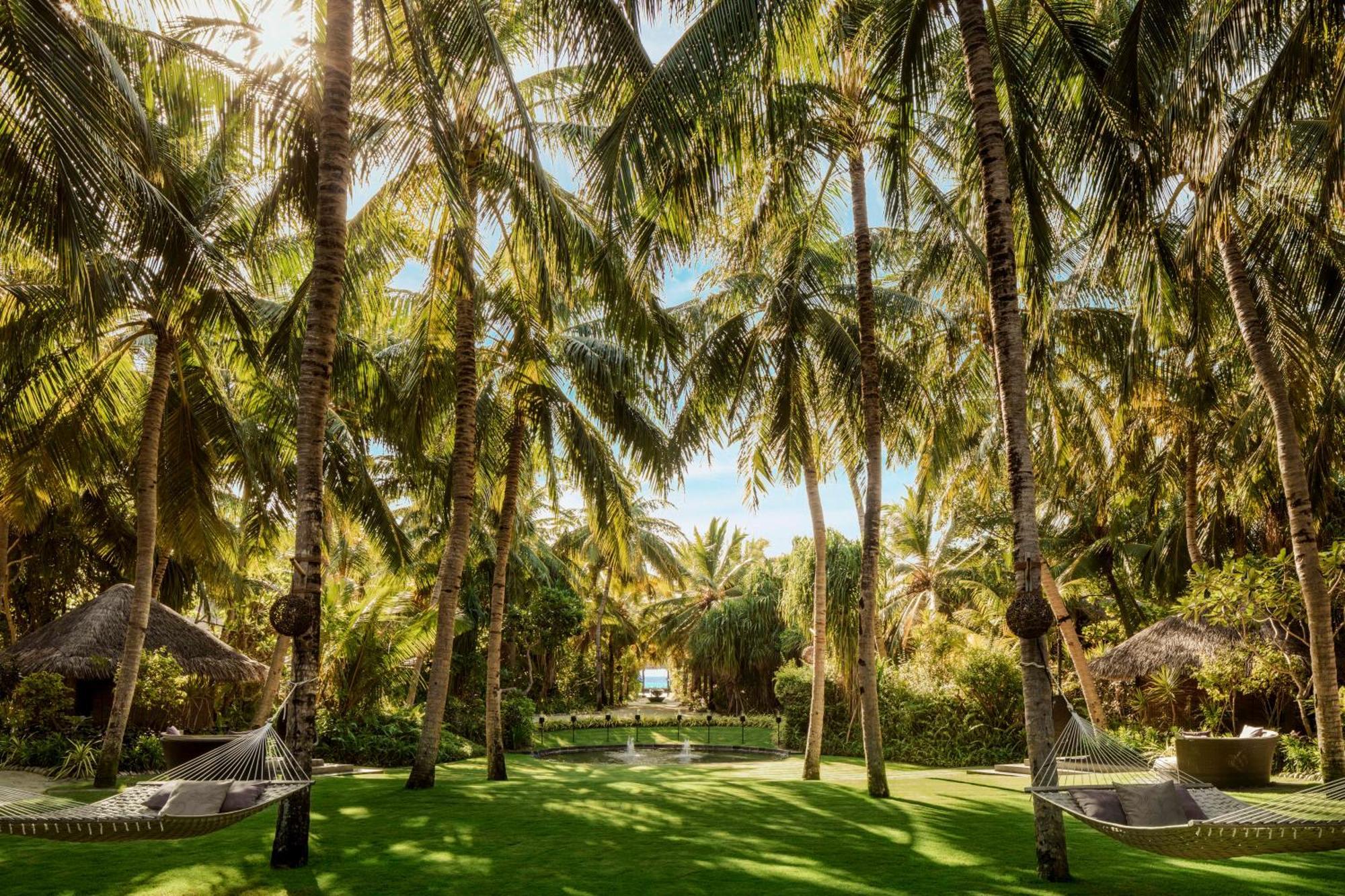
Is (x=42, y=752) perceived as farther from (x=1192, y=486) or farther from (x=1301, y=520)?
(x=1192, y=486)

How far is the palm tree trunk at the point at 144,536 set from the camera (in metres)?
8.95

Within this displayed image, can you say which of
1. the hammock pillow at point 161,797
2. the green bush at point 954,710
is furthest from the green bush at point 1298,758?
the hammock pillow at point 161,797

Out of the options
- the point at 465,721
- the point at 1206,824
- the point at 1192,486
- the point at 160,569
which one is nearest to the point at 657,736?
the point at 465,721

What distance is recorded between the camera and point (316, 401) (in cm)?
569

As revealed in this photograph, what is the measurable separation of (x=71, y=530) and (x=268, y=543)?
222 inches

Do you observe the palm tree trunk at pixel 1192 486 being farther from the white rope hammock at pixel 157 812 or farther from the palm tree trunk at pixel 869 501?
the white rope hammock at pixel 157 812

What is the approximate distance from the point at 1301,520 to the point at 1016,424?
4459mm

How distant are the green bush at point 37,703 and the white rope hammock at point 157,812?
5.85 m

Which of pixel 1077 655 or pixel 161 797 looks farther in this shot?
pixel 1077 655

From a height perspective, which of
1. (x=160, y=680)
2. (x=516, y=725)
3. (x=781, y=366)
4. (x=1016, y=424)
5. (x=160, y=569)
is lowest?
(x=516, y=725)

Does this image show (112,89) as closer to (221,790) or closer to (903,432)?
(221,790)

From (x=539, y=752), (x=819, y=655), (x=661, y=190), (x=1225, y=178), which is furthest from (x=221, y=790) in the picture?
(x=539, y=752)

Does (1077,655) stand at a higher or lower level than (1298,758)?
higher

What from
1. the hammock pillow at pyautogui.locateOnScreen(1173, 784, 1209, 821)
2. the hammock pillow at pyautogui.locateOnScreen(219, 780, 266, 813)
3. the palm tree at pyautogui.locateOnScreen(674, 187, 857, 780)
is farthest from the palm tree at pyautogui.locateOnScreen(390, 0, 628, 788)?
the hammock pillow at pyautogui.locateOnScreen(1173, 784, 1209, 821)
